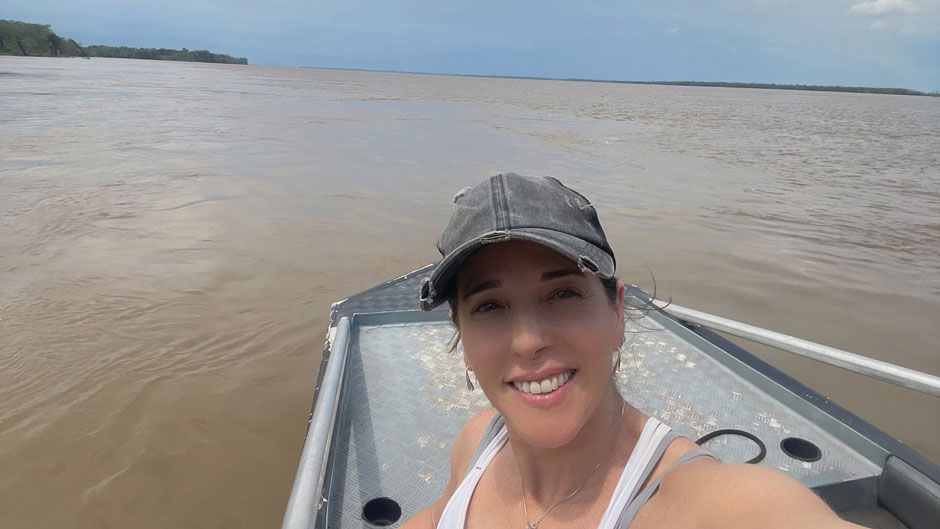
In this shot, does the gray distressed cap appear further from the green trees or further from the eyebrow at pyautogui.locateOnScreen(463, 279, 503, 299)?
the green trees

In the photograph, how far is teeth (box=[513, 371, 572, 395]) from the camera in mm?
1158

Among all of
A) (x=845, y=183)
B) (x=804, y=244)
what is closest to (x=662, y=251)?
(x=804, y=244)

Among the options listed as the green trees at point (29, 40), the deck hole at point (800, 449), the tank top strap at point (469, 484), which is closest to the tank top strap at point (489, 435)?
the tank top strap at point (469, 484)

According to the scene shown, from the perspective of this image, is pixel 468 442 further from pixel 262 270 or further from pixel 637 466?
pixel 262 270

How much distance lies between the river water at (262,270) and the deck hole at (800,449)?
→ 205cm

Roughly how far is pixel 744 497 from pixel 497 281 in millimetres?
627

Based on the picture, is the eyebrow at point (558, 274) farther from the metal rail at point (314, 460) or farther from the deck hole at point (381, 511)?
the deck hole at point (381, 511)

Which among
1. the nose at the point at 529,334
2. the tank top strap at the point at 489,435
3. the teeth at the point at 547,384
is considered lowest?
the tank top strap at the point at 489,435

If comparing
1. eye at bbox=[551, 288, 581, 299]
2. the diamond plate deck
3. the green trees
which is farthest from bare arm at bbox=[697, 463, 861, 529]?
the green trees

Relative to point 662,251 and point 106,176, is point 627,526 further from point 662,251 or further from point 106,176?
point 106,176

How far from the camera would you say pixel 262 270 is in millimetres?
6320

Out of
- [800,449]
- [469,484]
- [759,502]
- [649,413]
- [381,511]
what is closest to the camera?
[759,502]

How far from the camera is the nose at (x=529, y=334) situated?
1152 millimetres

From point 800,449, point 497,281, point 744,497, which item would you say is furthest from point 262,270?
point 744,497
